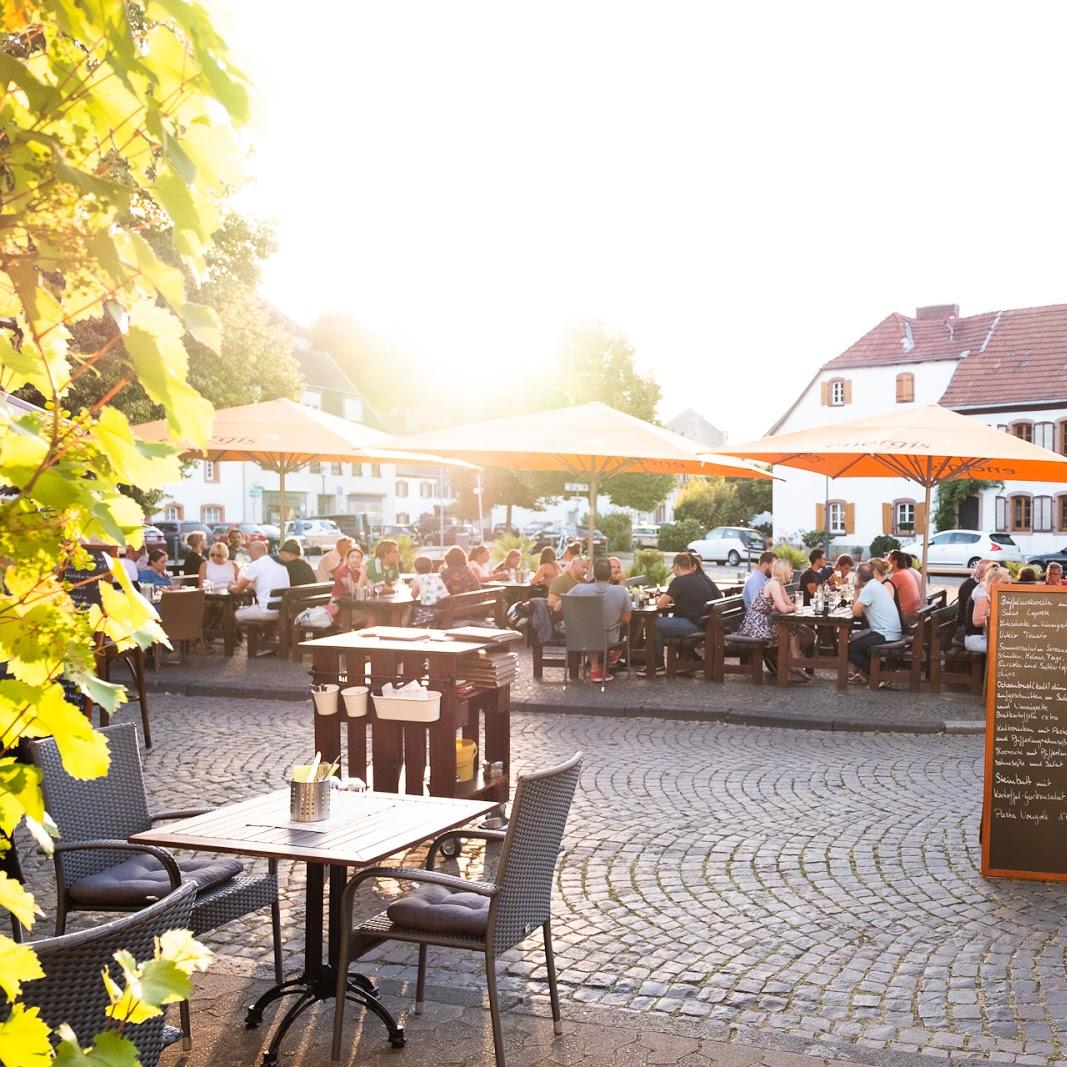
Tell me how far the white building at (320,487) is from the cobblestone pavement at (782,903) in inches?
1667

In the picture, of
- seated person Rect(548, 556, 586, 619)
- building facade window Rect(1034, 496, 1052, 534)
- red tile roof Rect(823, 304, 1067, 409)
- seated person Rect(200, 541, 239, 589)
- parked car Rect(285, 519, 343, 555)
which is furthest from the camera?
parked car Rect(285, 519, 343, 555)

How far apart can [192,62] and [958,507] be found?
171 ft

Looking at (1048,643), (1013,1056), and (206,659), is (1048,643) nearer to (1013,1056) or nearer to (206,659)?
(1013,1056)

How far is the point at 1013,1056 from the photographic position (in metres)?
4.81

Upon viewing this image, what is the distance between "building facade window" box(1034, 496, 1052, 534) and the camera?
4884 cm

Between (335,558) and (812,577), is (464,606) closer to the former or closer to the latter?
(335,558)

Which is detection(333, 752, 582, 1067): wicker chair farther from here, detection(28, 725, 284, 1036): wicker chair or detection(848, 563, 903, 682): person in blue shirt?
detection(848, 563, 903, 682): person in blue shirt

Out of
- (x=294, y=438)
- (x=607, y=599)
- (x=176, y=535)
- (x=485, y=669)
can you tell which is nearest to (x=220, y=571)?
(x=294, y=438)

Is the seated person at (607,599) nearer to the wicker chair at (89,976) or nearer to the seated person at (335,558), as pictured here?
the seated person at (335,558)

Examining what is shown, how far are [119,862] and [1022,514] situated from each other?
48.8 m

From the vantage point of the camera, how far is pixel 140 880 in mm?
5453

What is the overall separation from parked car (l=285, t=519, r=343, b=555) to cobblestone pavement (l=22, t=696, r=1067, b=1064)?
132ft


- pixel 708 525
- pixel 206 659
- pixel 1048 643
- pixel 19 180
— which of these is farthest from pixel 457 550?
pixel 708 525

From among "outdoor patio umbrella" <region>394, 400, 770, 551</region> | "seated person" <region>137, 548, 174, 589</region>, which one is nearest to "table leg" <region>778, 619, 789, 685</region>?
"outdoor patio umbrella" <region>394, 400, 770, 551</region>
